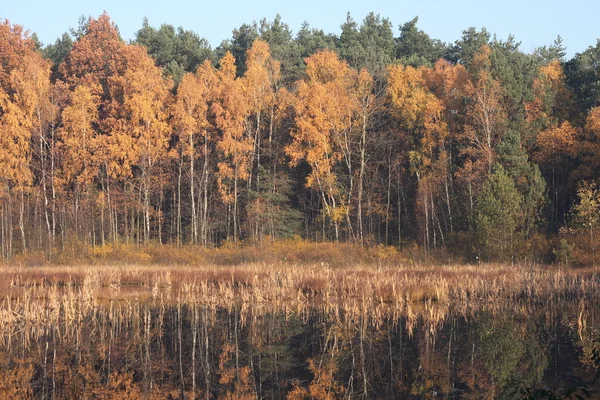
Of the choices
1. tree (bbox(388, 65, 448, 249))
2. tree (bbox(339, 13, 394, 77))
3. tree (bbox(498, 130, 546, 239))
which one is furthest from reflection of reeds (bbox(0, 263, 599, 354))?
tree (bbox(339, 13, 394, 77))

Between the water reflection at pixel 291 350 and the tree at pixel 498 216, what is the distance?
11349 mm

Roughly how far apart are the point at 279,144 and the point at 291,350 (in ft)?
99.1

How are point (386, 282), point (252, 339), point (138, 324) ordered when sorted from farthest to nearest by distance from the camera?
point (386, 282), point (138, 324), point (252, 339)

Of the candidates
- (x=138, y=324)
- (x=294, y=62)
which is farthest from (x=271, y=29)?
(x=138, y=324)

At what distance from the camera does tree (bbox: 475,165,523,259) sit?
32719mm

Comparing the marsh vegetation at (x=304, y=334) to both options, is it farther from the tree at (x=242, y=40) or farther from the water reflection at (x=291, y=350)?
the tree at (x=242, y=40)

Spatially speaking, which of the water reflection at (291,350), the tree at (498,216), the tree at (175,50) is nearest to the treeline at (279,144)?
the tree at (498,216)

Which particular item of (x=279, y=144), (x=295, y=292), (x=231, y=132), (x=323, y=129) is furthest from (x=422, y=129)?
(x=295, y=292)

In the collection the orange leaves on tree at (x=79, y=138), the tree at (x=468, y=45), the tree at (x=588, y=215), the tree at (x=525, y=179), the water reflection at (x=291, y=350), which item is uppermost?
the tree at (x=468, y=45)

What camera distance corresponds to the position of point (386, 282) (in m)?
23.9

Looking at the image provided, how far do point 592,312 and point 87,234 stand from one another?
28160 mm

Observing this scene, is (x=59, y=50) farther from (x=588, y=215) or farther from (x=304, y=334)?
(x=304, y=334)

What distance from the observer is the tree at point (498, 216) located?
3272cm

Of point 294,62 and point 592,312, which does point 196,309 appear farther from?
point 294,62
